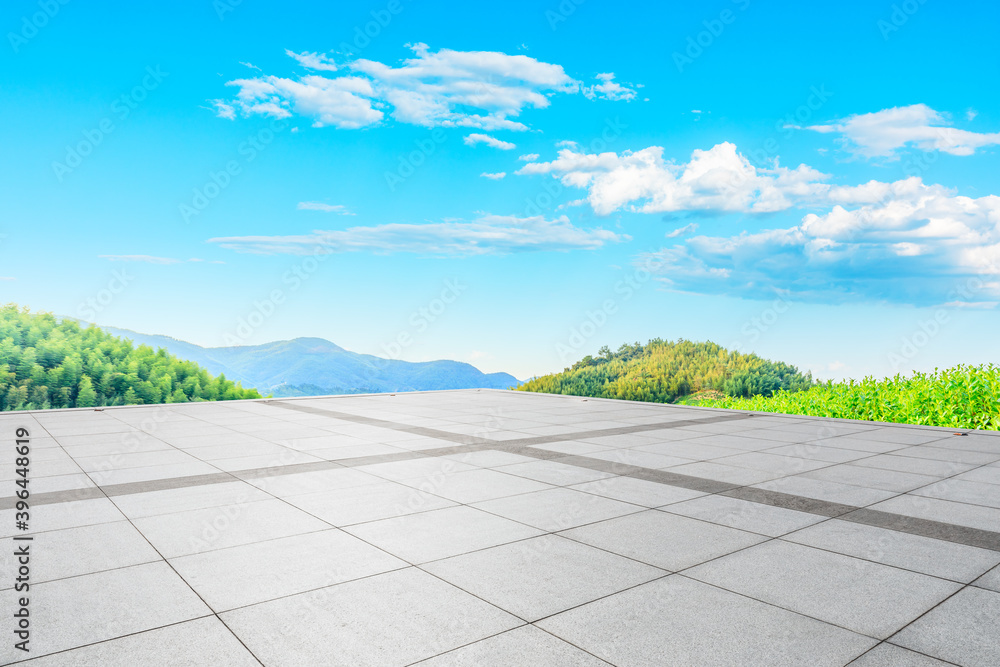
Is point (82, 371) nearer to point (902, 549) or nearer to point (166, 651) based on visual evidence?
point (166, 651)

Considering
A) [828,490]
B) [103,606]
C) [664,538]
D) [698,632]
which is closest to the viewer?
[698,632]

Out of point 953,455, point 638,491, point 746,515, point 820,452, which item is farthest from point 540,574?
point 953,455

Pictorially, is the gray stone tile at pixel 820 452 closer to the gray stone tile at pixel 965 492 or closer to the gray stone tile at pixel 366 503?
the gray stone tile at pixel 965 492

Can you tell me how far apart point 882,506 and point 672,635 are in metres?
3.81

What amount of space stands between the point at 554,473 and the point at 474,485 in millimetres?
1124

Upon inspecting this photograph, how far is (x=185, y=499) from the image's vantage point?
6.27m

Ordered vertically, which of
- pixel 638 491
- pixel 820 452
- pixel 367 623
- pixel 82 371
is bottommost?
pixel 367 623

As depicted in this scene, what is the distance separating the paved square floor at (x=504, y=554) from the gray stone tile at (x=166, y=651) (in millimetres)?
12

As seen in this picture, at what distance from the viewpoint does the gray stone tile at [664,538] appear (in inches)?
186

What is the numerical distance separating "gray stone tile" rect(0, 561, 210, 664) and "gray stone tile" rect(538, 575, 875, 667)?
7.52 feet

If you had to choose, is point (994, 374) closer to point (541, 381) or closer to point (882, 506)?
point (882, 506)

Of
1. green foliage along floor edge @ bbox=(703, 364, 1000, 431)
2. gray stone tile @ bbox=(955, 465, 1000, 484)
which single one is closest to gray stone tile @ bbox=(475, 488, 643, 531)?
gray stone tile @ bbox=(955, 465, 1000, 484)

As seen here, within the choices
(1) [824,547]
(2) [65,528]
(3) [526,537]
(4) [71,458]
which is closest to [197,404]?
(4) [71,458]

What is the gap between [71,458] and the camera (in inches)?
325
